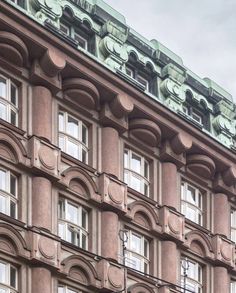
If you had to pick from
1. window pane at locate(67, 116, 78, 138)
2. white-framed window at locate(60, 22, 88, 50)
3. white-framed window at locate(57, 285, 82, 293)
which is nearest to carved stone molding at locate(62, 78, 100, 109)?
window pane at locate(67, 116, 78, 138)

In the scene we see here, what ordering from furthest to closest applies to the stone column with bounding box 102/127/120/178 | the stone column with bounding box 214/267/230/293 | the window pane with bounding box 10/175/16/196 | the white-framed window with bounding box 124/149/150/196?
the stone column with bounding box 214/267/230/293
the white-framed window with bounding box 124/149/150/196
the stone column with bounding box 102/127/120/178
the window pane with bounding box 10/175/16/196

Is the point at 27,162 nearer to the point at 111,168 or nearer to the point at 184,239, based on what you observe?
the point at 111,168

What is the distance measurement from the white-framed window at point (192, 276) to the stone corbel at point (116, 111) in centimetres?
617

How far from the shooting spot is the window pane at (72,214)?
5038 centimetres

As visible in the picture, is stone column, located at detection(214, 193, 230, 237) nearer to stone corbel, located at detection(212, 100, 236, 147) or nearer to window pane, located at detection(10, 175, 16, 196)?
stone corbel, located at detection(212, 100, 236, 147)

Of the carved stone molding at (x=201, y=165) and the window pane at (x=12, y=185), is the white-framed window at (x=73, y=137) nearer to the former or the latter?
the window pane at (x=12, y=185)

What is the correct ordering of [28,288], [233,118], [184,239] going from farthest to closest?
[233,118] < [184,239] < [28,288]

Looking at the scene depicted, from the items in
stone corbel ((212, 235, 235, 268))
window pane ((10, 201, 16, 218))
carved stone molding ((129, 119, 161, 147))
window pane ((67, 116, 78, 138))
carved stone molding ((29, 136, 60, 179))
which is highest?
carved stone molding ((129, 119, 161, 147))

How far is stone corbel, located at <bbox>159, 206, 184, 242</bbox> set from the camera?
54281 millimetres

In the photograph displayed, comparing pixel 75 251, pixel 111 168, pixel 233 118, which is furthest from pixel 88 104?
pixel 233 118

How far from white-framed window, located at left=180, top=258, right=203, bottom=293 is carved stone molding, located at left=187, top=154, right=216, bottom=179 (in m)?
3.89

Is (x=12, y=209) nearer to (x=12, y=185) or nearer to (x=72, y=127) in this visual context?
(x=12, y=185)

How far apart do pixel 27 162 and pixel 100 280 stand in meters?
4.98

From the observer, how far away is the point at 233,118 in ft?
199
